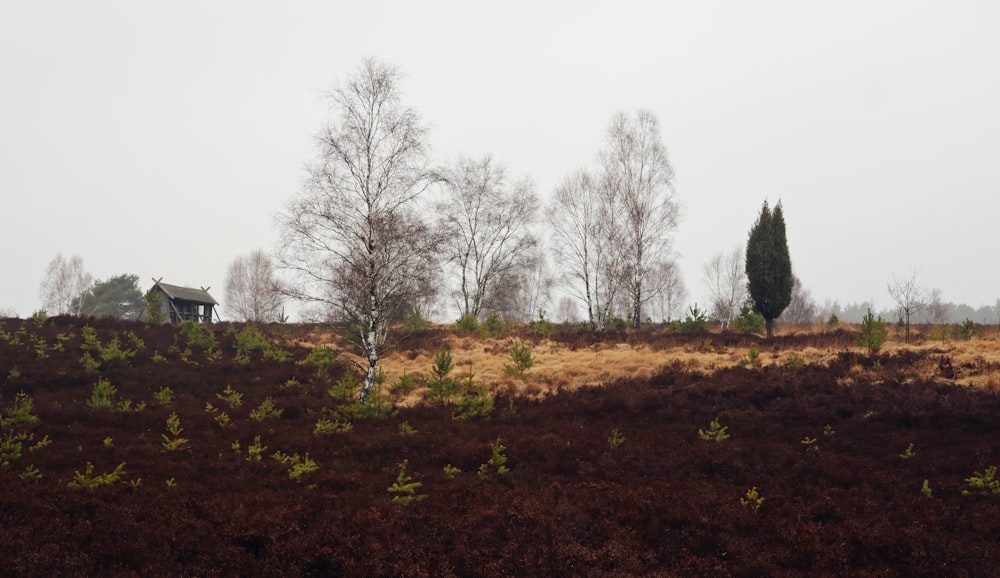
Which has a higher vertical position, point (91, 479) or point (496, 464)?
point (91, 479)

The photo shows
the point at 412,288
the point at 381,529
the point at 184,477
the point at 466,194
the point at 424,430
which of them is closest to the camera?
the point at 381,529

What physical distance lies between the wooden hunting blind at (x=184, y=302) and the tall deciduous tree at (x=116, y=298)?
18.1 m

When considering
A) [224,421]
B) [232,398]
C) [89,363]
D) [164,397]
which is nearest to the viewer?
[224,421]

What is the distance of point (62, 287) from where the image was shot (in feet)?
221

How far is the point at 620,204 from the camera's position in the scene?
32.7 m

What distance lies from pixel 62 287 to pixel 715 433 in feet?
265

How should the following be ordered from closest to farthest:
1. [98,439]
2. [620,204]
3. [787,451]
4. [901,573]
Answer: [901,573]
[787,451]
[98,439]
[620,204]

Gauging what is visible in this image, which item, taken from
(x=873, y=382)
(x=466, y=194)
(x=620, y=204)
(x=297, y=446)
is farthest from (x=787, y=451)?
(x=466, y=194)

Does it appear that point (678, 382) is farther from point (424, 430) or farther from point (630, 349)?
point (424, 430)

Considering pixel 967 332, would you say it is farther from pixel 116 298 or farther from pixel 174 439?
pixel 116 298

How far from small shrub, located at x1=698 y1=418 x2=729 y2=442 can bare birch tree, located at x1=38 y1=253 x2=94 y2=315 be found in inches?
2992

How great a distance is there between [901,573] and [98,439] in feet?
48.3

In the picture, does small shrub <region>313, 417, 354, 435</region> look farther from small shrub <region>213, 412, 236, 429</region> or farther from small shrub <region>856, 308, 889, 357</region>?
small shrub <region>856, 308, 889, 357</region>

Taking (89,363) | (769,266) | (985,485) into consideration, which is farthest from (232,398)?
(769,266)
